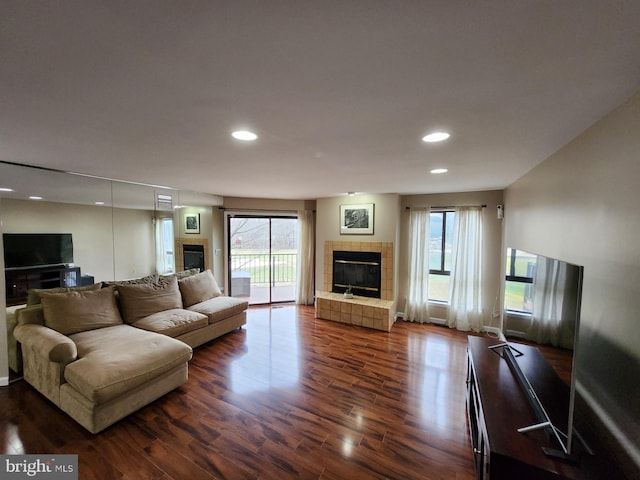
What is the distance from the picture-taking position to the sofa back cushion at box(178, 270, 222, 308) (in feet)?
12.1

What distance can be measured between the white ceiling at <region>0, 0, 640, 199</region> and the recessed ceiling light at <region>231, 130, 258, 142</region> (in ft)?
0.20

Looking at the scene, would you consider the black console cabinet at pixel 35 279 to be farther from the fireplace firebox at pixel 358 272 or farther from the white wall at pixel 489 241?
the white wall at pixel 489 241

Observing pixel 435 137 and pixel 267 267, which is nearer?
pixel 435 137

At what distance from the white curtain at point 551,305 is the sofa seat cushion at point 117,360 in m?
2.88

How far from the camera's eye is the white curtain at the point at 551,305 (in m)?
1.27

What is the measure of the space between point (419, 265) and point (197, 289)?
364 centimetres

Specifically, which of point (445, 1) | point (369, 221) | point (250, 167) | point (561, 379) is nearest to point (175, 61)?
point (445, 1)

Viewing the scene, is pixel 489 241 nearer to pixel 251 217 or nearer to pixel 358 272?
pixel 358 272

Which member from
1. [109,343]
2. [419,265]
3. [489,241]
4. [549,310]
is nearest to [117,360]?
[109,343]

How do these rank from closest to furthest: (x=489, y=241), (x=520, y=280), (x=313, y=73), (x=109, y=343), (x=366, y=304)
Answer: (x=313, y=73)
(x=520, y=280)
(x=109, y=343)
(x=489, y=241)
(x=366, y=304)

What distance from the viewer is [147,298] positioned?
316 centimetres

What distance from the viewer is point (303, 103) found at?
1.21 metres

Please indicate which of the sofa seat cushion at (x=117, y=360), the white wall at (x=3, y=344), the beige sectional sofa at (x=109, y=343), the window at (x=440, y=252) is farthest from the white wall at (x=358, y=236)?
the white wall at (x=3, y=344)

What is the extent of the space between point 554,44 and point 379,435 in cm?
245
